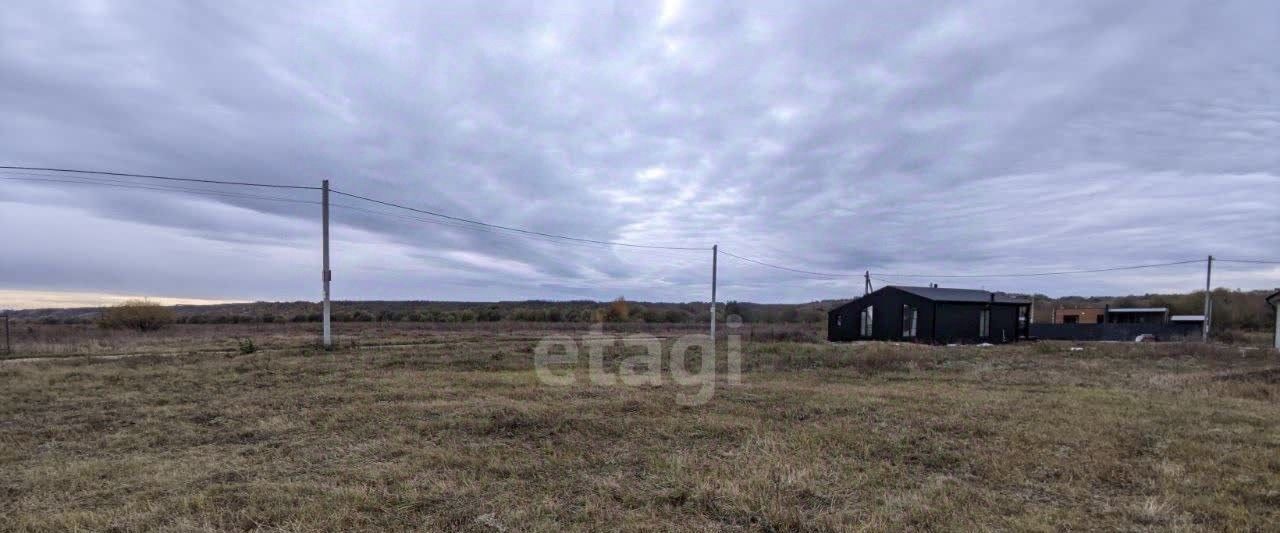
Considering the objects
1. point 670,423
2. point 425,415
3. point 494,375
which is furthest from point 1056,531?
point 494,375

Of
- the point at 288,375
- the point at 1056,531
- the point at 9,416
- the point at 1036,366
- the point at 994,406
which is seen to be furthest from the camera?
the point at 1036,366

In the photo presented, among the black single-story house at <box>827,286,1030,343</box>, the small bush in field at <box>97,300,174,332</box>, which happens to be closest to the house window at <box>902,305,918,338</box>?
the black single-story house at <box>827,286,1030,343</box>

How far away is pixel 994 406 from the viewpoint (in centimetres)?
939

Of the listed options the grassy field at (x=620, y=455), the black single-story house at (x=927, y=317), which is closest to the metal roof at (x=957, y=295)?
the black single-story house at (x=927, y=317)

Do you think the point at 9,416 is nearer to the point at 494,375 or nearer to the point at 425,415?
the point at 425,415

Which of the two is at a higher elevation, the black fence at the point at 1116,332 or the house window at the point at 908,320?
the house window at the point at 908,320

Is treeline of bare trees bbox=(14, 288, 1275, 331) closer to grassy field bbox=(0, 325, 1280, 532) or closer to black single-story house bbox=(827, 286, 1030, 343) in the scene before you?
black single-story house bbox=(827, 286, 1030, 343)

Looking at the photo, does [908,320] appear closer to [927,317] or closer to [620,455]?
[927,317]

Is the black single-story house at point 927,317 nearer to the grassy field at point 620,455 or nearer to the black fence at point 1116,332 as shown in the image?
the black fence at point 1116,332

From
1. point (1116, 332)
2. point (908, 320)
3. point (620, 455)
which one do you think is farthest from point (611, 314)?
point (620, 455)

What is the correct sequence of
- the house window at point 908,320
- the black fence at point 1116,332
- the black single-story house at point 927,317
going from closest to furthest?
the black single-story house at point 927,317 → the house window at point 908,320 → the black fence at point 1116,332

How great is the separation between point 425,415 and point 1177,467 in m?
7.98

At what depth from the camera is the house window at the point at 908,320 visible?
3119cm

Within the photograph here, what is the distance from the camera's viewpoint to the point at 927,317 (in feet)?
99.5
